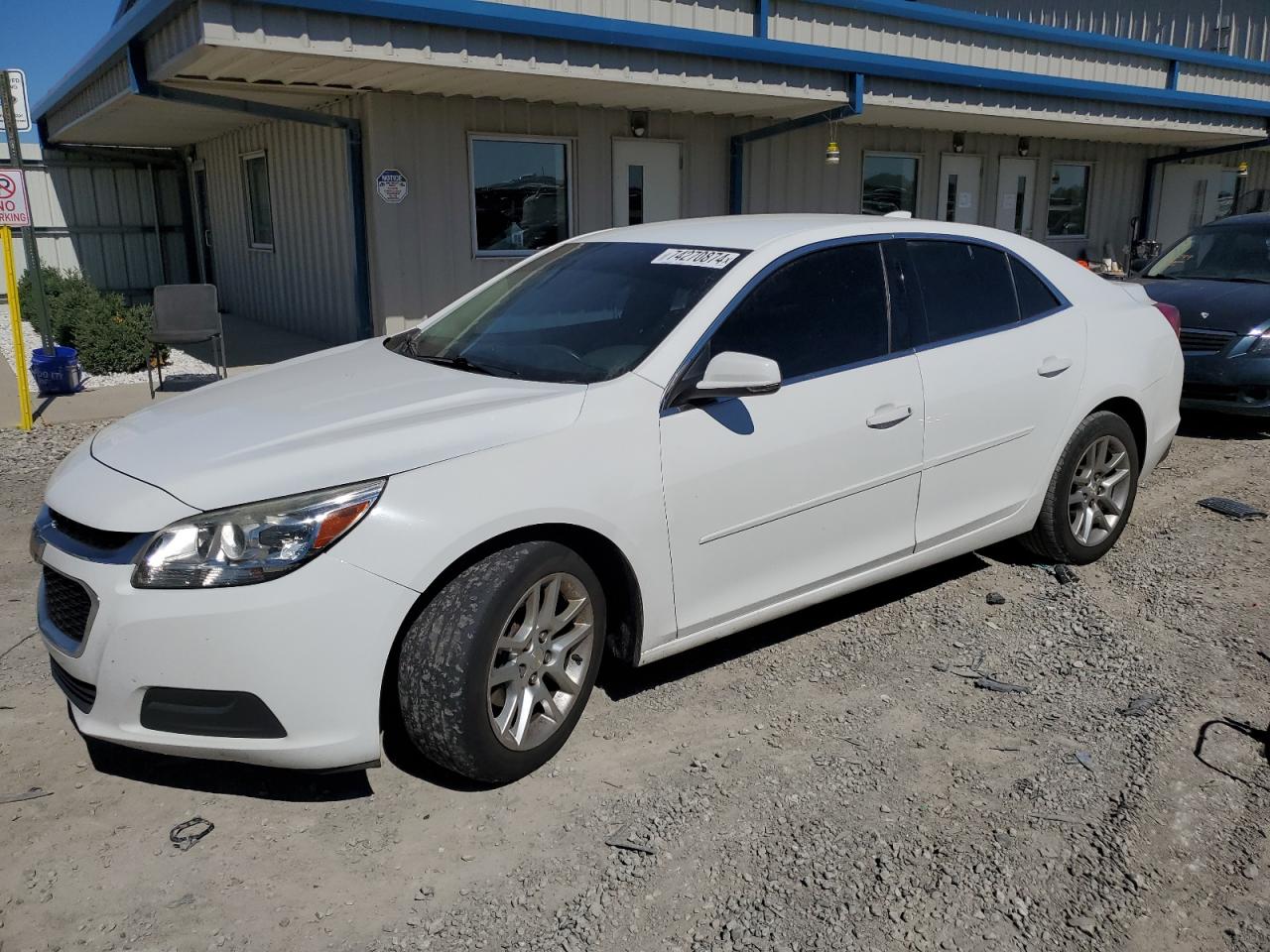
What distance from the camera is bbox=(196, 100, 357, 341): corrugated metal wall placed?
37.6 ft

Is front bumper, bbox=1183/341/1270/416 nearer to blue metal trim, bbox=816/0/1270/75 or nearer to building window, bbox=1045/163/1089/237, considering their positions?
blue metal trim, bbox=816/0/1270/75

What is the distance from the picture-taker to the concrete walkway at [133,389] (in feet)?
29.2

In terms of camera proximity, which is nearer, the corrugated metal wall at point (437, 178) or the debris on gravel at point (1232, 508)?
the debris on gravel at point (1232, 508)

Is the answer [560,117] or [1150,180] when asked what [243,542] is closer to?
[560,117]

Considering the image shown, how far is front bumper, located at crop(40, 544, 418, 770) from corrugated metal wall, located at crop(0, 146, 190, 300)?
18267 mm

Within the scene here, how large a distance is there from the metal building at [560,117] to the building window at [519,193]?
0.09 feet

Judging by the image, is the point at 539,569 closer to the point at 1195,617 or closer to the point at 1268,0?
the point at 1195,617

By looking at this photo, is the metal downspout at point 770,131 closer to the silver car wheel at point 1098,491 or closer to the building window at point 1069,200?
the building window at point 1069,200

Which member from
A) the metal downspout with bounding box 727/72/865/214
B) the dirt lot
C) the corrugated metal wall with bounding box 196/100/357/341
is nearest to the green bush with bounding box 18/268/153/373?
the corrugated metal wall with bounding box 196/100/357/341

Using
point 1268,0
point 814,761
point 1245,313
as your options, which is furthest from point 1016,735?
point 1268,0

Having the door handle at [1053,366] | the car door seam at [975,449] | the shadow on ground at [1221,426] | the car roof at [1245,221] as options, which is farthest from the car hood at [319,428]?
the car roof at [1245,221]

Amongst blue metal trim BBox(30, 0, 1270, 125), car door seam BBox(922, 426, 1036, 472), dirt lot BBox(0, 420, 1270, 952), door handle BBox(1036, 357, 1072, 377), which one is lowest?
dirt lot BBox(0, 420, 1270, 952)

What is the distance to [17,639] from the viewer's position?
173 inches

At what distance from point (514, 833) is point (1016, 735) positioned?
1.75 m
